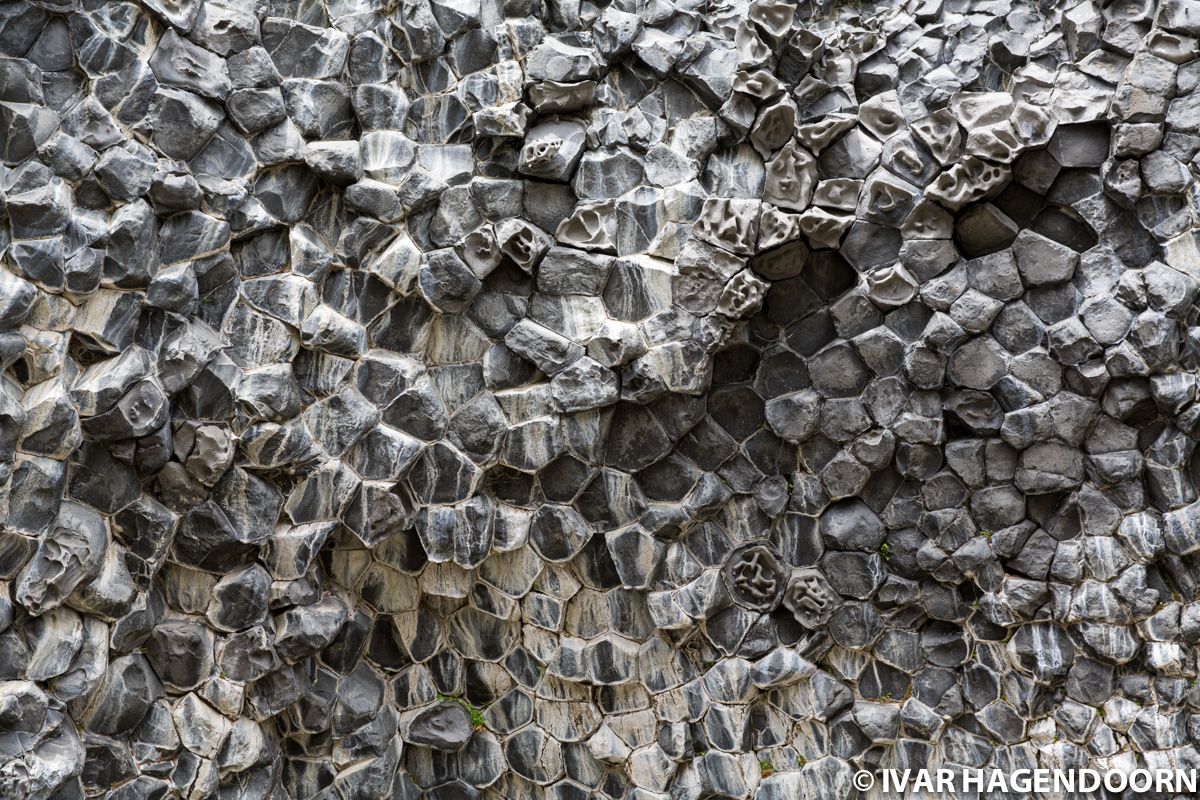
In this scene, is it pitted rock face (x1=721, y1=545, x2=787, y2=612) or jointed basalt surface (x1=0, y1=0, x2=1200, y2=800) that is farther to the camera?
pitted rock face (x1=721, y1=545, x2=787, y2=612)

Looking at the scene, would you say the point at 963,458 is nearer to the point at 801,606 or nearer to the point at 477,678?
the point at 801,606

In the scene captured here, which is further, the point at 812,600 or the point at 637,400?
the point at 812,600

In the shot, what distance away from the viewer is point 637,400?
5.13 metres

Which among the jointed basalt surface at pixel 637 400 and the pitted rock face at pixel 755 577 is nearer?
the jointed basalt surface at pixel 637 400

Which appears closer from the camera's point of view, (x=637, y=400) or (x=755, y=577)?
(x=637, y=400)

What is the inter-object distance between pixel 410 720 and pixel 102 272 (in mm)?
2347

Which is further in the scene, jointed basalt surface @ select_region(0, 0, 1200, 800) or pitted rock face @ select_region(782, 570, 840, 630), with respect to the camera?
pitted rock face @ select_region(782, 570, 840, 630)

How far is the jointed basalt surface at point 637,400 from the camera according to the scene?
191 inches

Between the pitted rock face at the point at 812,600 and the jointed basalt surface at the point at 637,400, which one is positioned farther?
the pitted rock face at the point at 812,600

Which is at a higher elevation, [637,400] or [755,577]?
[637,400]

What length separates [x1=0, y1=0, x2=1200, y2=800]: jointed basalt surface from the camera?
484 cm

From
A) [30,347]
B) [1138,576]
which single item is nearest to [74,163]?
[30,347]

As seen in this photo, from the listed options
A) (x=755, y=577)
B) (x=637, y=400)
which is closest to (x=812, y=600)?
(x=755, y=577)

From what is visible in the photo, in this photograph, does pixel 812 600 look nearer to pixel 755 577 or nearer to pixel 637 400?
pixel 755 577
